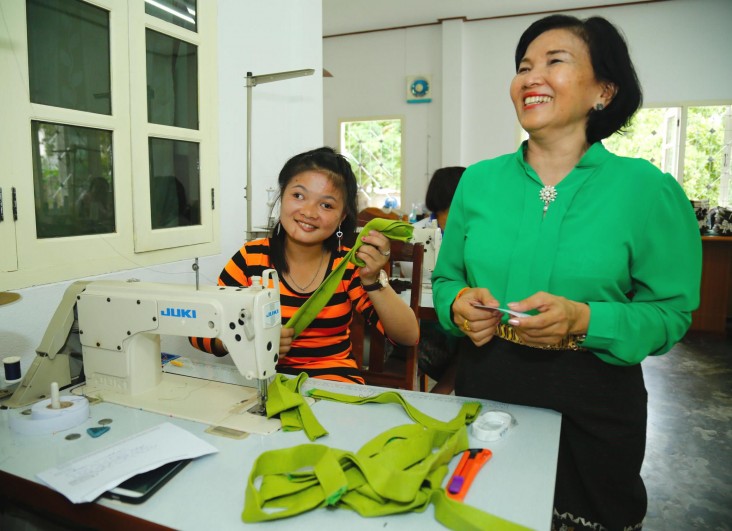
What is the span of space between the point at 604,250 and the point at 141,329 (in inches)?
42.2

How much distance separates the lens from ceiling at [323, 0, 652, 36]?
6625 millimetres

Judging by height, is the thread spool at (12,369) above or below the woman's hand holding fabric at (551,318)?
below

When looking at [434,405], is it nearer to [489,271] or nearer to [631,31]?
[489,271]

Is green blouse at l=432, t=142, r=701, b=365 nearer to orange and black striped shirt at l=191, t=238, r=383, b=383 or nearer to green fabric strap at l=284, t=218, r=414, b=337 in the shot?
green fabric strap at l=284, t=218, r=414, b=337

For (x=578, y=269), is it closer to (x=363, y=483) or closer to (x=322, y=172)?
(x=363, y=483)

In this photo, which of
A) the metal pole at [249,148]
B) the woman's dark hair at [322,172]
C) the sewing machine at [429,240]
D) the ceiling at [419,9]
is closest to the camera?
the woman's dark hair at [322,172]

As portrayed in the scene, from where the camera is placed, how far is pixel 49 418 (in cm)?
113

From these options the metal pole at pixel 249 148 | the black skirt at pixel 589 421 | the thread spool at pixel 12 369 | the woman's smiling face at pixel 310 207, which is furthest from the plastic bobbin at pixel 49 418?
the metal pole at pixel 249 148

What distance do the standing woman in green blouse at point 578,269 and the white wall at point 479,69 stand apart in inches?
242

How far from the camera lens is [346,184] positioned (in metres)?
1.69

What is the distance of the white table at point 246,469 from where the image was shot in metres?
0.84

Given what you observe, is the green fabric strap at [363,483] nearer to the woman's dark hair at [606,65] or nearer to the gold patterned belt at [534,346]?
the gold patterned belt at [534,346]

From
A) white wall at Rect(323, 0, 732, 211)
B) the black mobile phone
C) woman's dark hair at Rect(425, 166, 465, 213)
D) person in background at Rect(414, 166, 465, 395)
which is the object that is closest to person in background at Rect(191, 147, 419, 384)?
the black mobile phone

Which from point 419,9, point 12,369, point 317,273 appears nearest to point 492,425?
point 317,273
